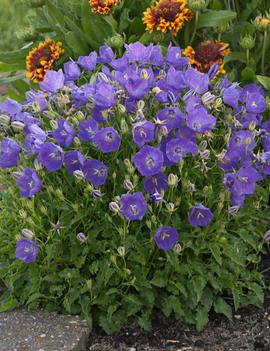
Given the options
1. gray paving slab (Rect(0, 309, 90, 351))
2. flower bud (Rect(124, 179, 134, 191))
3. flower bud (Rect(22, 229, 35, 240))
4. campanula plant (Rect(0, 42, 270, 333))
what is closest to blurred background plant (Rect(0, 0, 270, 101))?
campanula plant (Rect(0, 42, 270, 333))

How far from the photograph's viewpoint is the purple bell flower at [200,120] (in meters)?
2.44

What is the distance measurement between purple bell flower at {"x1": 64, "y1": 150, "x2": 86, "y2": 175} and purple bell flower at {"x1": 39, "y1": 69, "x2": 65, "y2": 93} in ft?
0.99

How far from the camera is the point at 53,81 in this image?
8.72 ft

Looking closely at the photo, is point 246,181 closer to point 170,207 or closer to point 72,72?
point 170,207

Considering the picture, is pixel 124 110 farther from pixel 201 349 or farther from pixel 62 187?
pixel 201 349

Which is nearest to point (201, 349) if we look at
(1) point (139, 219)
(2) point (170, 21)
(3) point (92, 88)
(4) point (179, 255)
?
(4) point (179, 255)

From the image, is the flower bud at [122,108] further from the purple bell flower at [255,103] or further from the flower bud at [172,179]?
the purple bell flower at [255,103]

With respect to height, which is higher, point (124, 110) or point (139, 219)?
point (124, 110)

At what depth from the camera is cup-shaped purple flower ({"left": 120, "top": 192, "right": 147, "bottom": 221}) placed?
236 cm

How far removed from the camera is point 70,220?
2580 mm

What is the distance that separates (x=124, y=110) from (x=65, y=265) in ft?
2.14

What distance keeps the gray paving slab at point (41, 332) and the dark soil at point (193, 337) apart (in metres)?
0.08

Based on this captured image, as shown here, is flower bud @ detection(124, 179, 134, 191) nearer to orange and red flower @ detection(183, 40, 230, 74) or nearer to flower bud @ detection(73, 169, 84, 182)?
flower bud @ detection(73, 169, 84, 182)

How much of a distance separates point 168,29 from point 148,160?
3.51 feet
